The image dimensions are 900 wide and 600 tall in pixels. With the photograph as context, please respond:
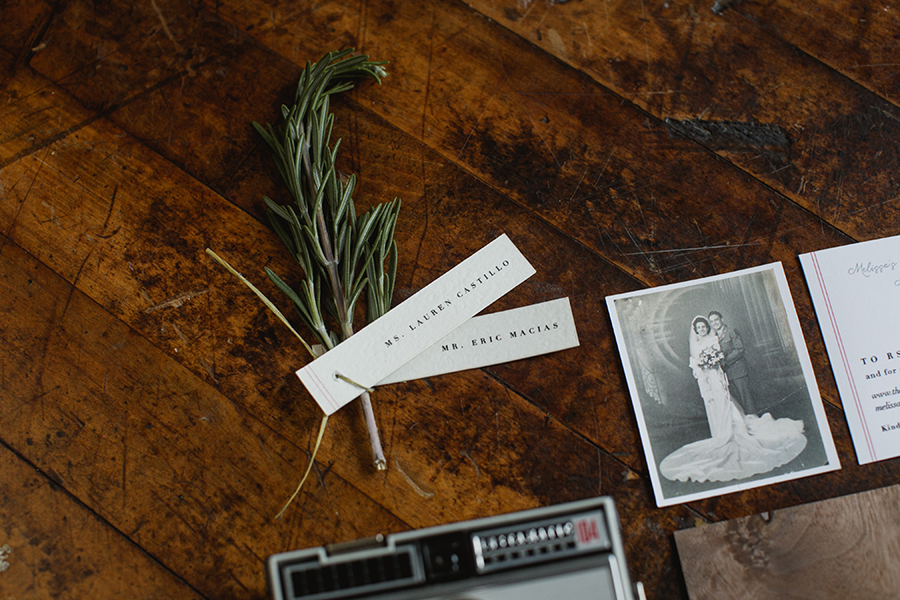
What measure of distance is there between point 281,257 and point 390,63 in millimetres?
364

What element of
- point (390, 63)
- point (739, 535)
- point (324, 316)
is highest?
point (390, 63)

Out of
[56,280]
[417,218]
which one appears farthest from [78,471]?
[417,218]

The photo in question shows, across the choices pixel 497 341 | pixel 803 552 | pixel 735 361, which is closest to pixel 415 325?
pixel 497 341

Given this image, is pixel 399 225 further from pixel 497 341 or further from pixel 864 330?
pixel 864 330

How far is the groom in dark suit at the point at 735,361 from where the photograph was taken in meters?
0.89

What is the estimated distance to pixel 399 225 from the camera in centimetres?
92

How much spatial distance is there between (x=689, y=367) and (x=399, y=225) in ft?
1.62

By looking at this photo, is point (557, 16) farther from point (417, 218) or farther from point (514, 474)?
point (514, 474)

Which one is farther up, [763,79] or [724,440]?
[763,79]

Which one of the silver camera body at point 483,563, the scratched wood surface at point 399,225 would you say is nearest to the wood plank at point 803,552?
the scratched wood surface at point 399,225

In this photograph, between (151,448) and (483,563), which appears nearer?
(483,563)

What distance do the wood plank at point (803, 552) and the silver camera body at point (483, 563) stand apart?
1.09ft

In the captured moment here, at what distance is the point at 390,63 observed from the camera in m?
0.96

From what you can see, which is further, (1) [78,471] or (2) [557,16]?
(2) [557,16]
